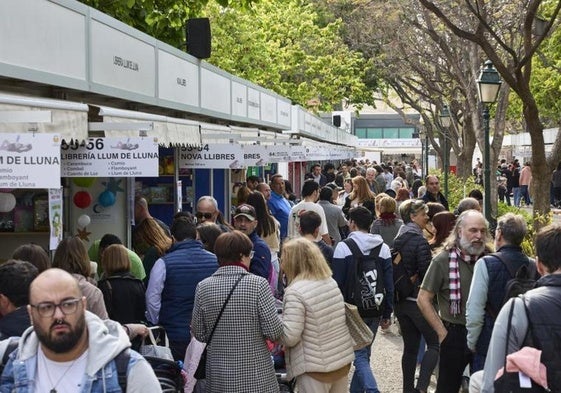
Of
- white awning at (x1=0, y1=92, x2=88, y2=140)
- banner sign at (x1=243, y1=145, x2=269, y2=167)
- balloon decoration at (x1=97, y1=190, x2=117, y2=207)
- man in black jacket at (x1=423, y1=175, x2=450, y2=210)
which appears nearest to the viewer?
white awning at (x1=0, y1=92, x2=88, y2=140)

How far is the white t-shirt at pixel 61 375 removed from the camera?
4.04 metres

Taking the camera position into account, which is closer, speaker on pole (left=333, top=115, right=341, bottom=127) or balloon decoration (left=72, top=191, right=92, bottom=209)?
balloon decoration (left=72, top=191, right=92, bottom=209)

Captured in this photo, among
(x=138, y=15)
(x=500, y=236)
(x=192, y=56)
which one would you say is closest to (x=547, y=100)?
(x=138, y=15)

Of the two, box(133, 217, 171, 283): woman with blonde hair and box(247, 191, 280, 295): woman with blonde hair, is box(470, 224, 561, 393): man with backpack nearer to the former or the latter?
box(133, 217, 171, 283): woman with blonde hair

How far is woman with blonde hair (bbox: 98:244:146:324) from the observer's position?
7582 mm

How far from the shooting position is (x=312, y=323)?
7.05 metres

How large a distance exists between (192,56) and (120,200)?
3624mm

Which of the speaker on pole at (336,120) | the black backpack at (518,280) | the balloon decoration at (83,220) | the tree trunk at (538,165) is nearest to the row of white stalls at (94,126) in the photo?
the balloon decoration at (83,220)

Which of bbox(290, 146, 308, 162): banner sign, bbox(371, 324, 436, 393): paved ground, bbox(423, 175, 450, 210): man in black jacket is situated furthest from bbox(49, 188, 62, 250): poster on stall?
bbox(290, 146, 308, 162): banner sign

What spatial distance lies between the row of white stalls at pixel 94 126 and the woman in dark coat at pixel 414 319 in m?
2.42

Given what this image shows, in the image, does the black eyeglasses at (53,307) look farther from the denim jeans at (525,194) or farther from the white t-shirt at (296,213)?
the denim jeans at (525,194)

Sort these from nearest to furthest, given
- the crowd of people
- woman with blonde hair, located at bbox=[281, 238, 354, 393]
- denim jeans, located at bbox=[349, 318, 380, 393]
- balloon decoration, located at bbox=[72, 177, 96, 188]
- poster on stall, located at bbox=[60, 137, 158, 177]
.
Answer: the crowd of people < woman with blonde hair, located at bbox=[281, 238, 354, 393] < poster on stall, located at bbox=[60, 137, 158, 177] < denim jeans, located at bbox=[349, 318, 380, 393] < balloon decoration, located at bbox=[72, 177, 96, 188]

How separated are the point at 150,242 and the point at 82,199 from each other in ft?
3.66

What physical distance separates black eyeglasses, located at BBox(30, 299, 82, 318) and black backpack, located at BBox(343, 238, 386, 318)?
5.03 metres
